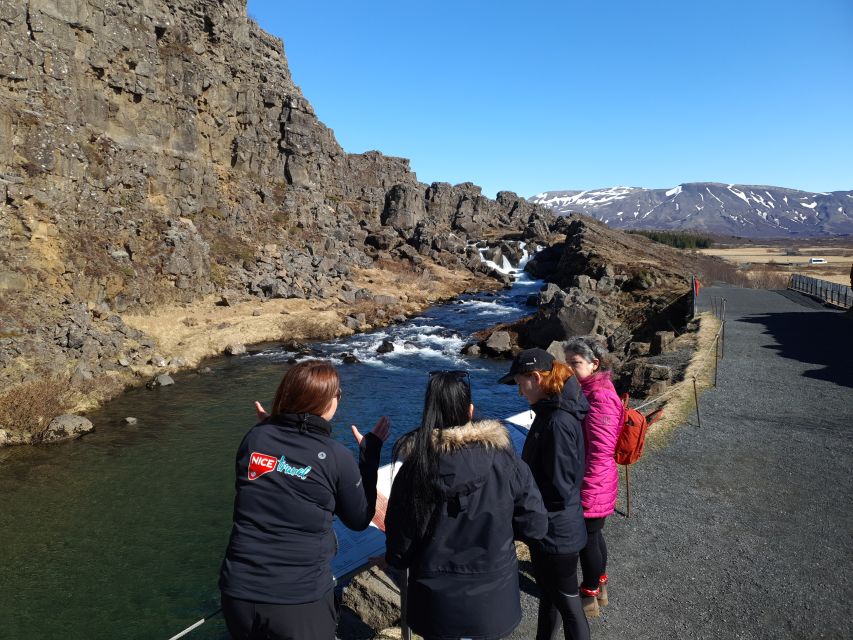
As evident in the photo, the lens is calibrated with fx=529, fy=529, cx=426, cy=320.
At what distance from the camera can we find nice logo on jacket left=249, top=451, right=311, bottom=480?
313 centimetres

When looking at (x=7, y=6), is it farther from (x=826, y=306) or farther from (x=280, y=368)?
(x=826, y=306)

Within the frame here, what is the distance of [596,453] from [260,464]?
334 cm

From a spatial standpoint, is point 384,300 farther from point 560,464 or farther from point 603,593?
point 560,464

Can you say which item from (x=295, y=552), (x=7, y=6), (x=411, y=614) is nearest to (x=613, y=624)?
(x=411, y=614)

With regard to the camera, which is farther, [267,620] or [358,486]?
[358,486]

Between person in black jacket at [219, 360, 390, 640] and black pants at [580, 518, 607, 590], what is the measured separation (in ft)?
9.44

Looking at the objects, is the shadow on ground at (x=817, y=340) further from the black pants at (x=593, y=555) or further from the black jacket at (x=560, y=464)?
the black jacket at (x=560, y=464)

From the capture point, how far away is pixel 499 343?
28.7 m

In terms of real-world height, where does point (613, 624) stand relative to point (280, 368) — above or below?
above

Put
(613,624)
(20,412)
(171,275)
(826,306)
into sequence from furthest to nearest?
1. (171,275)
2. (826,306)
3. (20,412)
4. (613,624)

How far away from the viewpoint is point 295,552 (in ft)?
10.3

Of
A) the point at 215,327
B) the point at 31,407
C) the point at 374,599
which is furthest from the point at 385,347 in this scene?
the point at 374,599

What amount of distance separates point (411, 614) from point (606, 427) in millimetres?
2727

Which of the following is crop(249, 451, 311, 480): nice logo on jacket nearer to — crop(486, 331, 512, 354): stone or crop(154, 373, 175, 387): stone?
crop(154, 373, 175, 387): stone
